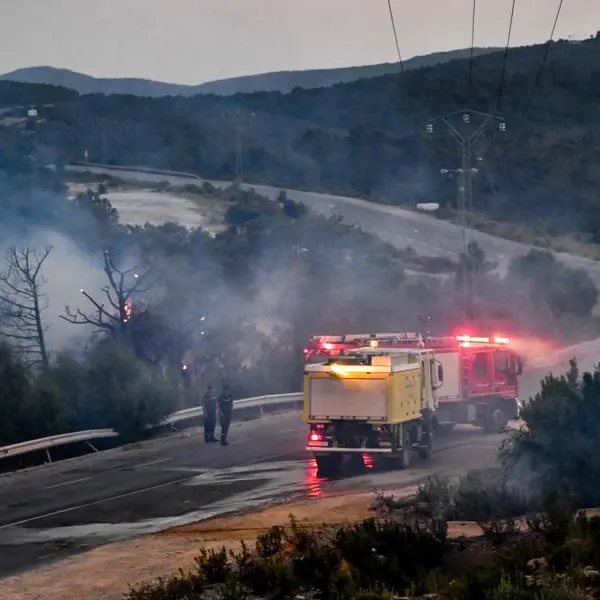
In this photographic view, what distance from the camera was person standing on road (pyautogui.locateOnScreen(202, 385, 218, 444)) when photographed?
27.1 metres

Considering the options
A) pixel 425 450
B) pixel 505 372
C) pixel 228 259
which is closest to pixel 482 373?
pixel 505 372

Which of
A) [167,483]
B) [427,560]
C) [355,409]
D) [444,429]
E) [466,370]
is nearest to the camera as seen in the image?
[427,560]

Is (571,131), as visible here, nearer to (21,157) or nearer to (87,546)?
(21,157)

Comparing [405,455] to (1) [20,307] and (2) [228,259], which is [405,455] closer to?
(1) [20,307]

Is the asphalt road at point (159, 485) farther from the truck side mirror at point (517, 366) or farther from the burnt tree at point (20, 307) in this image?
the burnt tree at point (20, 307)

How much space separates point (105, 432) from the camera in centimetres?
2759

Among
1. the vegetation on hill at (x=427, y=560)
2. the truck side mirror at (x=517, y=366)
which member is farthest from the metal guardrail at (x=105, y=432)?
the vegetation on hill at (x=427, y=560)

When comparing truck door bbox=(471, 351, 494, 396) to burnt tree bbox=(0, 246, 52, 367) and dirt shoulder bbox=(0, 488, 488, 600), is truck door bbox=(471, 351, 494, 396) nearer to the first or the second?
dirt shoulder bbox=(0, 488, 488, 600)

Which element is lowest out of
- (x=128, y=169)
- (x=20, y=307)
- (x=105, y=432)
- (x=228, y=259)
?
(x=105, y=432)

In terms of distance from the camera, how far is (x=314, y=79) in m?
154

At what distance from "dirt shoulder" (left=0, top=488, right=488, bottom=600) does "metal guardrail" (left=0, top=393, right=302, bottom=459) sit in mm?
7890

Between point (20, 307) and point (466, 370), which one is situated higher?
point (20, 307)

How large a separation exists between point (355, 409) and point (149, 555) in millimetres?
8046

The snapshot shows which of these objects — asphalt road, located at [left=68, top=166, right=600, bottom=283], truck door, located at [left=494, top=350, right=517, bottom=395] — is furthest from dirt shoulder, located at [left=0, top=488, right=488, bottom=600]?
asphalt road, located at [left=68, top=166, right=600, bottom=283]
